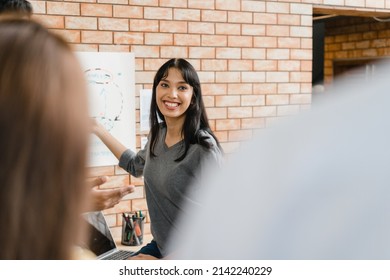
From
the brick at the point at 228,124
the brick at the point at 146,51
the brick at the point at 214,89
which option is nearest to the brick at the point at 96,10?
the brick at the point at 146,51

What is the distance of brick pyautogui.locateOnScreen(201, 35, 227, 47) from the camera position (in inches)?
130

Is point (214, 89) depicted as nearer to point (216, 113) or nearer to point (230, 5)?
point (216, 113)

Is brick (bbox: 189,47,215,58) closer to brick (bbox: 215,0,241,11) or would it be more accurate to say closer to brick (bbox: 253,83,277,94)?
brick (bbox: 215,0,241,11)

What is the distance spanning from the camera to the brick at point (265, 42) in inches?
137

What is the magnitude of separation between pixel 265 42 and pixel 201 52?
49cm

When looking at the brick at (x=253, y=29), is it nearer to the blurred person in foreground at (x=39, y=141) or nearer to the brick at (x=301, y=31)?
the brick at (x=301, y=31)

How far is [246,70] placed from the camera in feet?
11.3

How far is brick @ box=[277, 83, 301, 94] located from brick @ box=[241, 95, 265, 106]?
0.48 ft

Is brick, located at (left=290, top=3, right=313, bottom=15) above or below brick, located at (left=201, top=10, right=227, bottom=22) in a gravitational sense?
above

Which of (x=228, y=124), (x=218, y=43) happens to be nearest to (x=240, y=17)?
(x=218, y=43)

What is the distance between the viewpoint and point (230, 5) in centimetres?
338

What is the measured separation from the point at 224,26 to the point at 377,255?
124 inches

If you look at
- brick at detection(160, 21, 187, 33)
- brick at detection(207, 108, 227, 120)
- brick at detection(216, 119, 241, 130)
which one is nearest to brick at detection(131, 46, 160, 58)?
brick at detection(160, 21, 187, 33)

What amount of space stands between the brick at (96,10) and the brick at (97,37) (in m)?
0.10
